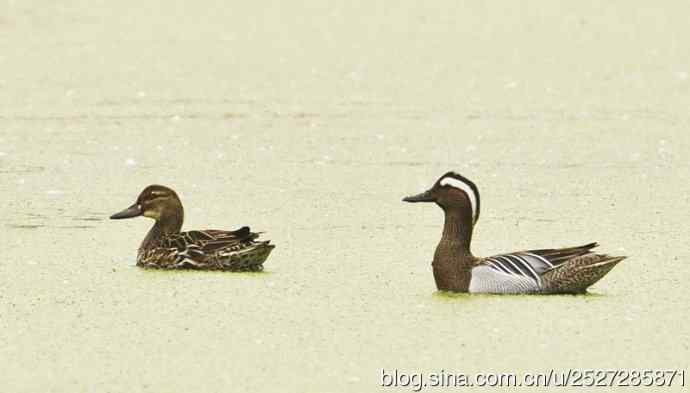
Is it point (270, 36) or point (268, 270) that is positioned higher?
point (270, 36)

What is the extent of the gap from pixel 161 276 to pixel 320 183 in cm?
283

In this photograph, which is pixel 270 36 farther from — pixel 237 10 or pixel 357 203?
pixel 357 203

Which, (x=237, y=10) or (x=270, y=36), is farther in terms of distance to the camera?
(x=237, y=10)

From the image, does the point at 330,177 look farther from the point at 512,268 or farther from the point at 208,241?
the point at 512,268

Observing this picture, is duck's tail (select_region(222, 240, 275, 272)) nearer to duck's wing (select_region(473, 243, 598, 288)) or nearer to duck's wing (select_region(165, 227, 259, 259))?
duck's wing (select_region(165, 227, 259, 259))

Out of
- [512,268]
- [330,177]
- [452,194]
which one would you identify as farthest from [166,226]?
[330,177]

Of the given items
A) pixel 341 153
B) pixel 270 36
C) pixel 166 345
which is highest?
pixel 270 36

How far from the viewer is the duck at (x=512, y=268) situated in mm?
7641

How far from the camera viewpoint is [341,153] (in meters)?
12.2

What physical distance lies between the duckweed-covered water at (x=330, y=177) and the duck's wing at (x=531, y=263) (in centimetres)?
14

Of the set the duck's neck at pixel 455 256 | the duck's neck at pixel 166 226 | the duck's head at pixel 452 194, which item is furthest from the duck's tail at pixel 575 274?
the duck's neck at pixel 166 226

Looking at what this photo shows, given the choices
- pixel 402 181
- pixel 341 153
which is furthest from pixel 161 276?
pixel 341 153

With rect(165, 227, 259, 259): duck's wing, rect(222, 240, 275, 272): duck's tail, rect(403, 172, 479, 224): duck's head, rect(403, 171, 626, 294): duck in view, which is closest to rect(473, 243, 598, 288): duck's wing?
rect(403, 171, 626, 294): duck

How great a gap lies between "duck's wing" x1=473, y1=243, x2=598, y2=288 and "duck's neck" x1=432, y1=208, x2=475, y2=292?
0.09 metres
